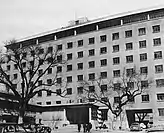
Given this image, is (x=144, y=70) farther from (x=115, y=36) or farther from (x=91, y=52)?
(x=91, y=52)

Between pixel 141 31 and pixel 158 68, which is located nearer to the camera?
pixel 158 68

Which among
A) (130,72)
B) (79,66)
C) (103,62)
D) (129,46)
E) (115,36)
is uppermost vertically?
(115,36)

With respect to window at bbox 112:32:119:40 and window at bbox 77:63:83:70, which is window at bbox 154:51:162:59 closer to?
window at bbox 112:32:119:40

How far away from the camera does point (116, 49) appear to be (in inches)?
2616

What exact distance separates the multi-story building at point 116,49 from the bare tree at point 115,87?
4.98 feet

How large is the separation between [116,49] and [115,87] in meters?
9.50

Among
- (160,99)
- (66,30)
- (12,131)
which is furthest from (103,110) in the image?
(12,131)

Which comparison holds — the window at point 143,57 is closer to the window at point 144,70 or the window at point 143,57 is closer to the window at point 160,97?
the window at point 144,70

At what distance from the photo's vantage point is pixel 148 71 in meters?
62.3

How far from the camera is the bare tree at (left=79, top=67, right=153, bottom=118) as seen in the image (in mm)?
59688

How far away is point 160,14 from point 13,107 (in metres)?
37.2

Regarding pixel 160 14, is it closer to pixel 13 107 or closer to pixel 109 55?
pixel 109 55

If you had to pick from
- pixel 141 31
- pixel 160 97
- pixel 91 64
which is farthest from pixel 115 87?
pixel 141 31

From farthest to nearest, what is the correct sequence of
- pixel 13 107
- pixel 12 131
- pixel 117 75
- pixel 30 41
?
1. pixel 30 41
2. pixel 117 75
3. pixel 13 107
4. pixel 12 131
